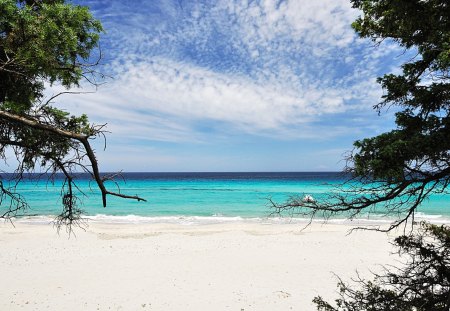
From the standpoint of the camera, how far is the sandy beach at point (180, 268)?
7914 mm

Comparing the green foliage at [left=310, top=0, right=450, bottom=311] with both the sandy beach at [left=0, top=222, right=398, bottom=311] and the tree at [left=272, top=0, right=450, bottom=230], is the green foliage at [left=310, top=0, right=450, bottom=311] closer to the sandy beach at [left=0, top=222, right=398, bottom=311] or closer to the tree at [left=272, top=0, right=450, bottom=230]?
the tree at [left=272, top=0, right=450, bottom=230]

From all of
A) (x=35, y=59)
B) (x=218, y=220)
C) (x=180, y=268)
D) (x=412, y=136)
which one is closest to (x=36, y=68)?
(x=35, y=59)

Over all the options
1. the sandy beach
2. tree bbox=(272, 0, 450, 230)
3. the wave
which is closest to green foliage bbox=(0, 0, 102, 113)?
tree bbox=(272, 0, 450, 230)

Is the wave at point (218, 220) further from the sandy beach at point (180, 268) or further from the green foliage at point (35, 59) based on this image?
the green foliage at point (35, 59)

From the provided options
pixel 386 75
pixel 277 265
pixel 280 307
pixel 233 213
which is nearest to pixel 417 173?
pixel 386 75

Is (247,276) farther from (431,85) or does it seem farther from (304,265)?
(431,85)

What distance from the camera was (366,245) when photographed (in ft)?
45.5

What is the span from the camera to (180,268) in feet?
34.6

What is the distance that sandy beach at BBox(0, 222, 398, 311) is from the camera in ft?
26.0

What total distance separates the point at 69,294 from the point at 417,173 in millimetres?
8852

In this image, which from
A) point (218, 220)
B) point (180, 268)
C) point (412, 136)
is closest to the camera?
point (412, 136)

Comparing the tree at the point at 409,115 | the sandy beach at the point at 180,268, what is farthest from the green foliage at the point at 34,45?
the sandy beach at the point at 180,268

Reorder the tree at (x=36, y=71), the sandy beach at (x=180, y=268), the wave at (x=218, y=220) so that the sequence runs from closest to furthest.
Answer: the tree at (x=36, y=71), the sandy beach at (x=180, y=268), the wave at (x=218, y=220)

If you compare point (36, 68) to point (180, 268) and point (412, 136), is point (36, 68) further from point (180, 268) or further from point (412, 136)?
point (180, 268)
